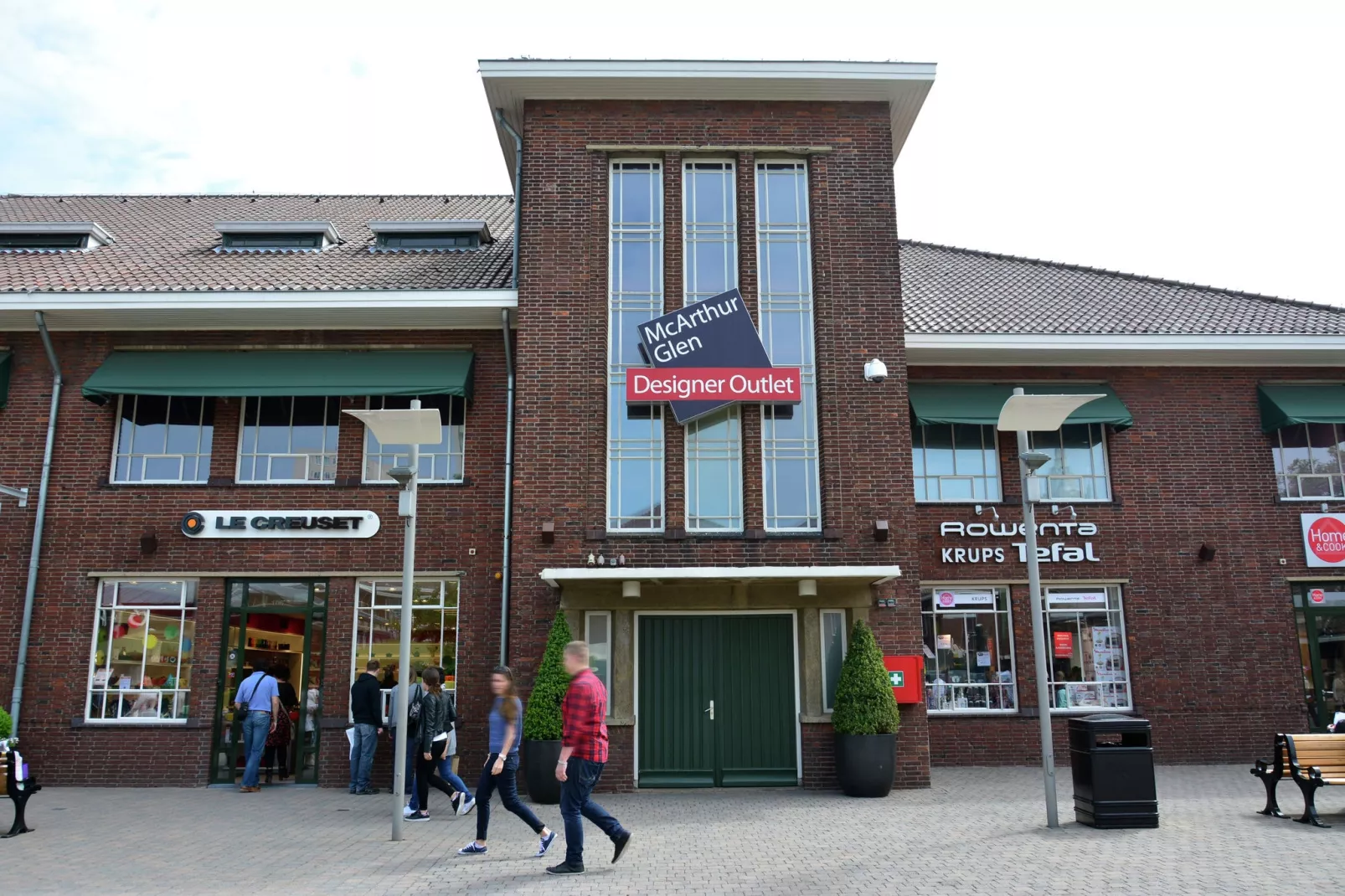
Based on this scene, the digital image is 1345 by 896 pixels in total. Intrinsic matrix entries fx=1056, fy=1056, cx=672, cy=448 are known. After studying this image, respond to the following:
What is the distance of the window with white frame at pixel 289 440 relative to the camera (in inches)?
603

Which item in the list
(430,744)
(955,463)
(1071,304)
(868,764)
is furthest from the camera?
(1071,304)

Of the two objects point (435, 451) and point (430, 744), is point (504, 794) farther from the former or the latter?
point (435, 451)

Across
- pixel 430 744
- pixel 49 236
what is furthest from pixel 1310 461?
pixel 49 236

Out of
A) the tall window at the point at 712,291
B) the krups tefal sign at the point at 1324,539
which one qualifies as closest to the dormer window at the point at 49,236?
the tall window at the point at 712,291

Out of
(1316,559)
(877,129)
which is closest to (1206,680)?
(1316,559)

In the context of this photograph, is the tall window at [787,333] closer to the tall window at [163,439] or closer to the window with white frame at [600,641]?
the window with white frame at [600,641]

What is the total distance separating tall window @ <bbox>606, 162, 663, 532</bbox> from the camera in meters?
14.2

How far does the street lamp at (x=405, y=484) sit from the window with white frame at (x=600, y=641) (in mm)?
3754

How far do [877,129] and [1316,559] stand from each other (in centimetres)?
956

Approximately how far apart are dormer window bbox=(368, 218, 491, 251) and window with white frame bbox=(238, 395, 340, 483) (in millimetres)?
3606

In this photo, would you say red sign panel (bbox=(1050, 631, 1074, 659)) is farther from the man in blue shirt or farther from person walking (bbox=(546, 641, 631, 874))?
the man in blue shirt

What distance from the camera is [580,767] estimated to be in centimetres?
853

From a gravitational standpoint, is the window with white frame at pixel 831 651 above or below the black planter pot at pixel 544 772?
above

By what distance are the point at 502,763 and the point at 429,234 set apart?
11245mm
